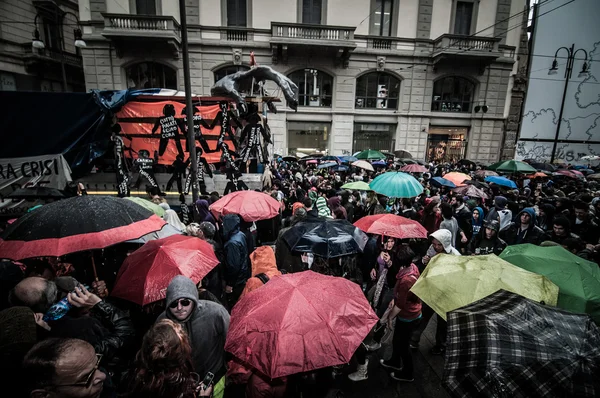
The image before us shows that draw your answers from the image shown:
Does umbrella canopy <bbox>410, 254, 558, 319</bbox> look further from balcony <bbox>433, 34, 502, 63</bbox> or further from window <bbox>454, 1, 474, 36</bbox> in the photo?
window <bbox>454, 1, 474, 36</bbox>

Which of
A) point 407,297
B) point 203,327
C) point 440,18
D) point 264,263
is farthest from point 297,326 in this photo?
point 440,18

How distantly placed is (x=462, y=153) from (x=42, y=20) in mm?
33092

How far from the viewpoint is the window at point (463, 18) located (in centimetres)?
1908

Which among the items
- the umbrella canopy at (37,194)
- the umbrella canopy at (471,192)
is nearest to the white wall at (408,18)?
the umbrella canopy at (471,192)

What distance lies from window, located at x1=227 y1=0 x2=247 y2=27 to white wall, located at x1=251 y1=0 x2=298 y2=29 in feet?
2.54

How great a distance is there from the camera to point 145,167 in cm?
751

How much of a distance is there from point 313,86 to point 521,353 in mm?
19571

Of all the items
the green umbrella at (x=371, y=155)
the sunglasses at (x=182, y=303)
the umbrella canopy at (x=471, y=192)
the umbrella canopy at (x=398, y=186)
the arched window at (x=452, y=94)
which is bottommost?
the sunglasses at (x=182, y=303)

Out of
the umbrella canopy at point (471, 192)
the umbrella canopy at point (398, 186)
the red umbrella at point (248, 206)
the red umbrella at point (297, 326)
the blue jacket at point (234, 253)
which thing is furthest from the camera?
the umbrella canopy at point (471, 192)

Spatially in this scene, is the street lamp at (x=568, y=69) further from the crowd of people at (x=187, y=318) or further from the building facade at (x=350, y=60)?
the crowd of people at (x=187, y=318)

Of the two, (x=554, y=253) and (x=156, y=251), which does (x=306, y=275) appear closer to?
(x=156, y=251)

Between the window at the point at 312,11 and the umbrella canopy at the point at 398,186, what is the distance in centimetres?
1673

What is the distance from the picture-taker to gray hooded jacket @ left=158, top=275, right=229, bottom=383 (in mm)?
2223

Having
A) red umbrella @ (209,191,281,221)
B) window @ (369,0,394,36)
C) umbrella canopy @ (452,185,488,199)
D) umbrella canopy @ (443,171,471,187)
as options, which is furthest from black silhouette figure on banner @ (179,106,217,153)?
window @ (369,0,394,36)
